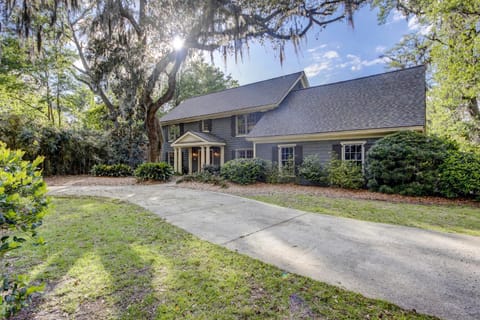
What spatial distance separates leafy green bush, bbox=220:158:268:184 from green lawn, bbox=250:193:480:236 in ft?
11.8

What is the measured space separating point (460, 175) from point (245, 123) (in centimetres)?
1037

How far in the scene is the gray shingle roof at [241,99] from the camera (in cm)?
1426

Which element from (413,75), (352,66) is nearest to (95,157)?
(413,75)

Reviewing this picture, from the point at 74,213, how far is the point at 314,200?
6404mm

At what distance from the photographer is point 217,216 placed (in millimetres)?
5113

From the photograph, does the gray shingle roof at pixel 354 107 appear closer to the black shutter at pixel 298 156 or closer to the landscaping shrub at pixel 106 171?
the black shutter at pixel 298 156

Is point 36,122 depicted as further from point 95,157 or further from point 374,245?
point 374,245

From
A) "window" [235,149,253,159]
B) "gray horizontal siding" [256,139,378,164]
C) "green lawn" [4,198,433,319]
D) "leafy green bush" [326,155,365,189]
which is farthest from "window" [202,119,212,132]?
"green lawn" [4,198,433,319]

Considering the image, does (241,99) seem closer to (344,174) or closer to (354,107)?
(354,107)

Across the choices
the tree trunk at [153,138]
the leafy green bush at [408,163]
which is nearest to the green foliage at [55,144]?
the tree trunk at [153,138]

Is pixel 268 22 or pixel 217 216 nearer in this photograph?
pixel 217 216

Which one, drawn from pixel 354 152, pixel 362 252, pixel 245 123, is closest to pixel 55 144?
pixel 245 123

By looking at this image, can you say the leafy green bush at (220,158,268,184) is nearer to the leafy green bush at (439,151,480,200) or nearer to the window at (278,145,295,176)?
the window at (278,145,295,176)

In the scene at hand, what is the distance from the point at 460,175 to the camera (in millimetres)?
7008
